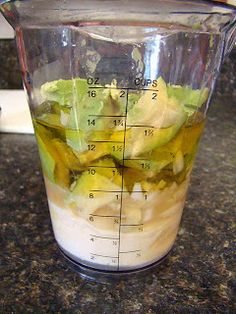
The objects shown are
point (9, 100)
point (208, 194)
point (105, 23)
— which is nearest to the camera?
point (105, 23)

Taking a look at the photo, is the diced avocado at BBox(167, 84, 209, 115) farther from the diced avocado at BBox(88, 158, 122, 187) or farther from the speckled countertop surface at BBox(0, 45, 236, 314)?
the speckled countertop surface at BBox(0, 45, 236, 314)

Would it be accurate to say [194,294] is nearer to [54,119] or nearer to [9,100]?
[54,119]

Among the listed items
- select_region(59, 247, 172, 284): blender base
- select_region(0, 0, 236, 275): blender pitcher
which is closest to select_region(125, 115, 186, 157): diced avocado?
select_region(0, 0, 236, 275): blender pitcher

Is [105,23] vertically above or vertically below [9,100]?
above

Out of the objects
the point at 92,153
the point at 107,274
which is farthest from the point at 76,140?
the point at 107,274

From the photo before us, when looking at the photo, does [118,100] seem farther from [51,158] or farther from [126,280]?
[126,280]

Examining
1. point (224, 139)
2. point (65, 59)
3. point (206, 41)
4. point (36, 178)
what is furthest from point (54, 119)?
point (224, 139)

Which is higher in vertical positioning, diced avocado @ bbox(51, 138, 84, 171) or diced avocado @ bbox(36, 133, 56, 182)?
diced avocado @ bbox(51, 138, 84, 171)

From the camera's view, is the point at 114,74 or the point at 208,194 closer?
the point at 114,74
